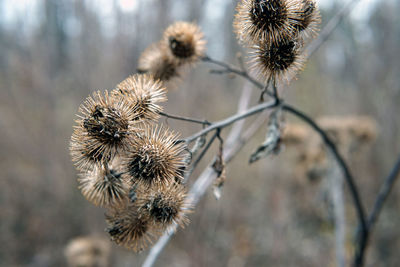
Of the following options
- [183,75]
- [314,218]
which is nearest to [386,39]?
[314,218]

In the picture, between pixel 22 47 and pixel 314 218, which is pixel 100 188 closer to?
pixel 314 218

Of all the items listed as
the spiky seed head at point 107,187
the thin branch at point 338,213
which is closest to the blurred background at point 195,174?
the thin branch at point 338,213

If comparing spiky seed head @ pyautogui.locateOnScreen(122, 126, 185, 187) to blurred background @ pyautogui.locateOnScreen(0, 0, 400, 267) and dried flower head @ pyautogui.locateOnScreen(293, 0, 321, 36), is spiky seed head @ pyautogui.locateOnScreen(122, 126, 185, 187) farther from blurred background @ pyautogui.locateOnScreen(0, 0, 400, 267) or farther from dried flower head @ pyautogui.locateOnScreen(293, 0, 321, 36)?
blurred background @ pyautogui.locateOnScreen(0, 0, 400, 267)

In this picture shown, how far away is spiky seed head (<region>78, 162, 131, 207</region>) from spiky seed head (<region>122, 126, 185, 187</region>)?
102 millimetres

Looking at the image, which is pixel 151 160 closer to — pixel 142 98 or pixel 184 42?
pixel 142 98

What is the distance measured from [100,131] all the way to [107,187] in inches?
11.3

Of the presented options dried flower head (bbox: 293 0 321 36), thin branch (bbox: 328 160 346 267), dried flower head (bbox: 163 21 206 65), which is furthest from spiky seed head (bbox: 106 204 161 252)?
thin branch (bbox: 328 160 346 267)

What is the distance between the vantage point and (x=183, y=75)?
1614 mm

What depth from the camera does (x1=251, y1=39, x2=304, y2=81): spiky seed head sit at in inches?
41.8

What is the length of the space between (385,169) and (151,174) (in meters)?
7.85

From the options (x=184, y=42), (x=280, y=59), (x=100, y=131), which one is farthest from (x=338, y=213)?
(x=100, y=131)

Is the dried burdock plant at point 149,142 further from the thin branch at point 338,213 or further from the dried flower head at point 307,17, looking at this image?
the thin branch at point 338,213

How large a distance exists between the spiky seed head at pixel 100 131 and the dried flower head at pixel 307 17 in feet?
2.46

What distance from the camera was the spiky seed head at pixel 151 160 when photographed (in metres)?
1.04
